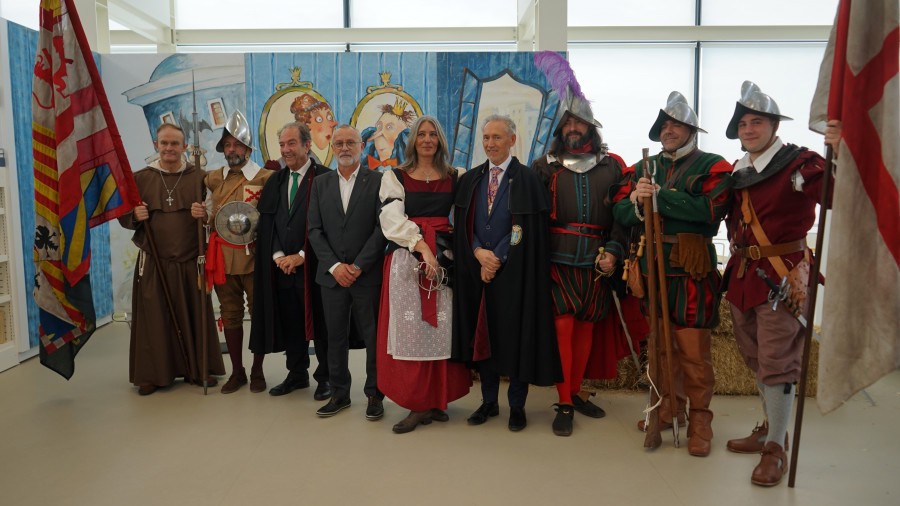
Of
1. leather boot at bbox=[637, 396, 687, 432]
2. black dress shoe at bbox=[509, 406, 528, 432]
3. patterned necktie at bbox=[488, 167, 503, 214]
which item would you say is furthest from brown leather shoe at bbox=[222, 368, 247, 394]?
leather boot at bbox=[637, 396, 687, 432]

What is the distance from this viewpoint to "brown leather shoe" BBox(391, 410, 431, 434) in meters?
3.47

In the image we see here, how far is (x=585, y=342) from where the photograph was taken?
347cm

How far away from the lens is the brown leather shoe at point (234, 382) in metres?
4.18

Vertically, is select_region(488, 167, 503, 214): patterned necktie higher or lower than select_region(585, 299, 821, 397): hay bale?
higher

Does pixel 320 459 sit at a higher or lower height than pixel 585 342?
lower

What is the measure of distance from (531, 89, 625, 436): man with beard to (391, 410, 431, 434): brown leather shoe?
2.23ft

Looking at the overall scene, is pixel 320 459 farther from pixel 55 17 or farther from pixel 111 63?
pixel 111 63

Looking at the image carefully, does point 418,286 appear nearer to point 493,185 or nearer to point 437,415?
point 493,185

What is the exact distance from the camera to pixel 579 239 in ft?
11.1

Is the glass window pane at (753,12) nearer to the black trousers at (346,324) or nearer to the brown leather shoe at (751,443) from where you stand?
the brown leather shoe at (751,443)

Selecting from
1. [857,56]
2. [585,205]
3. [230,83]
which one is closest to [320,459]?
[585,205]

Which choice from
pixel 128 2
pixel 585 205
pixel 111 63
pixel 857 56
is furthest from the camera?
pixel 128 2

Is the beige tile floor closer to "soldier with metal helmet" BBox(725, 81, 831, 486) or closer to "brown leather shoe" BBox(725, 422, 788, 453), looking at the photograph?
"brown leather shoe" BBox(725, 422, 788, 453)

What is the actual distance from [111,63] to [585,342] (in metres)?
5.12
